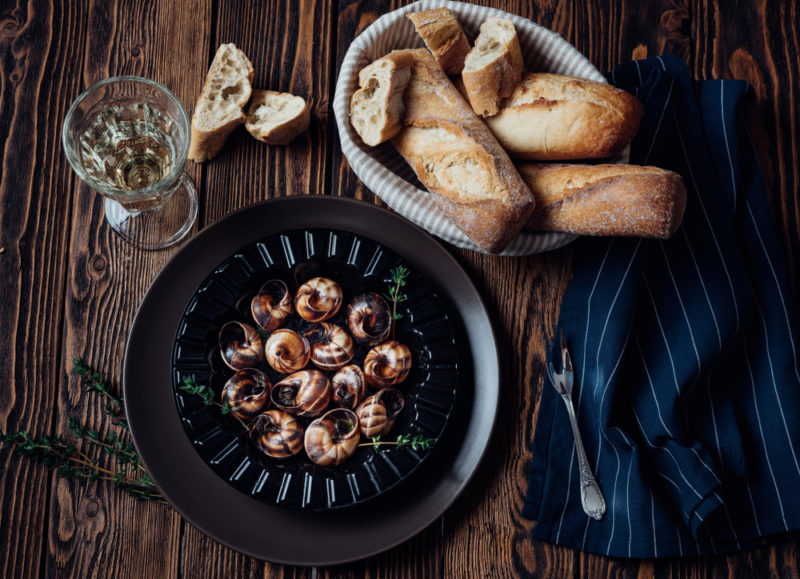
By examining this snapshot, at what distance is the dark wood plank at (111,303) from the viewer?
1.12 meters

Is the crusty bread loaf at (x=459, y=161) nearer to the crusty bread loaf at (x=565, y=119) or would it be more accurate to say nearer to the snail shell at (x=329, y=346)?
the crusty bread loaf at (x=565, y=119)

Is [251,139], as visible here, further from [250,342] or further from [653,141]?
[653,141]

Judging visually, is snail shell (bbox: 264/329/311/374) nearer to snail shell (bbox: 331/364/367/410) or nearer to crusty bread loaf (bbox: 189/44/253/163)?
snail shell (bbox: 331/364/367/410)

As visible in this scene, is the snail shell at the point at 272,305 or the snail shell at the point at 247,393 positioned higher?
the snail shell at the point at 272,305

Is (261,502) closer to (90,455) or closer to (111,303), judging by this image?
(90,455)

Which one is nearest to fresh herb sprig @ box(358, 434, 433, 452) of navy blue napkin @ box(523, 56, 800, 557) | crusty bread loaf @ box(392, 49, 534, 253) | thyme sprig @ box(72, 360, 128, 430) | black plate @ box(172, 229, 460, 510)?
black plate @ box(172, 229, 460, 510)

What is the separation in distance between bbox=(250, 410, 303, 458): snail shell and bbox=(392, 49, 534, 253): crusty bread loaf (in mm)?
425

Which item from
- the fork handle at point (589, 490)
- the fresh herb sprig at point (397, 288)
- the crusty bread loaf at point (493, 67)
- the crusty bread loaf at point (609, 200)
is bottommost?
the fork handle at point (589, 490)

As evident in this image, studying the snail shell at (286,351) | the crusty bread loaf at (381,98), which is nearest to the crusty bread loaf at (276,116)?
the crusty bread loaf at (381,98)

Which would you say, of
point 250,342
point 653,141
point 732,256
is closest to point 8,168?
point 250,342

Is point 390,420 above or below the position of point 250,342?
below

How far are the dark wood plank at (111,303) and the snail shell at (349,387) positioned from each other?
0.37 meters

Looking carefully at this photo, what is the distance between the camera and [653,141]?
1102 millimetres

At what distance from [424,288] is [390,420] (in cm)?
23
